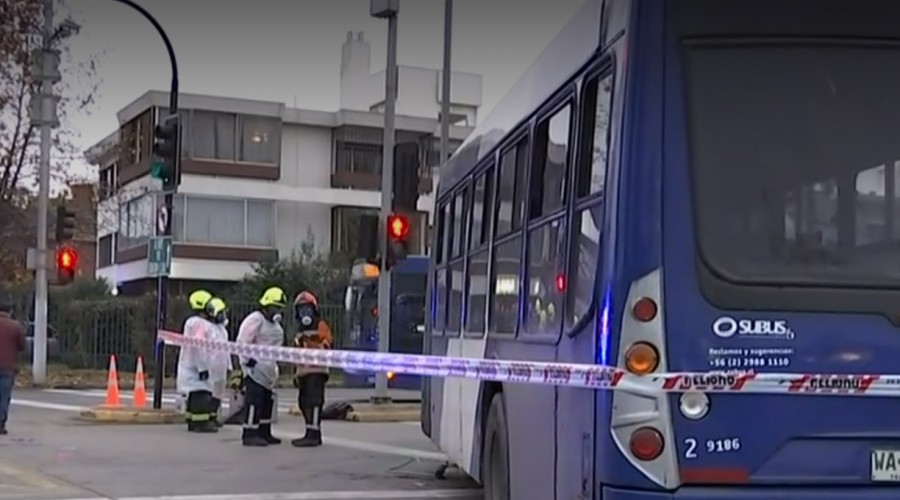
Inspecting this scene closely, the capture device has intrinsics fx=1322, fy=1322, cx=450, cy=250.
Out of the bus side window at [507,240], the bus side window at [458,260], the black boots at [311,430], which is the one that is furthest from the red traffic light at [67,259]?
the bus side window at [507,240]

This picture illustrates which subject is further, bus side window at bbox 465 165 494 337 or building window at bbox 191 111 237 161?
building window at bbox 191 111 237 161

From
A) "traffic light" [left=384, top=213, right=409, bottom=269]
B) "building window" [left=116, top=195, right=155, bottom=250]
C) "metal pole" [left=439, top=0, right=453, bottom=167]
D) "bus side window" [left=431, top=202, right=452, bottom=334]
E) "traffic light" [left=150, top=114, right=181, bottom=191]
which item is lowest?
"bus side window" [left=431, top=202, right=452, bottom=334]

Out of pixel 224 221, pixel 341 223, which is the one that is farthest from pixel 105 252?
pixel 341 223

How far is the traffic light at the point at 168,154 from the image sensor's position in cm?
2005

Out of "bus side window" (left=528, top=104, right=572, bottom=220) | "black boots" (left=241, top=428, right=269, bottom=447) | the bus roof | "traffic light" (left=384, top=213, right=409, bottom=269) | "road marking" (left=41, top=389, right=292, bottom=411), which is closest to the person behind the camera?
the bus roof

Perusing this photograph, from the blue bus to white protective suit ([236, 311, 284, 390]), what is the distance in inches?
396

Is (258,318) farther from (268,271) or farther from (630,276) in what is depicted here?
(268,271)

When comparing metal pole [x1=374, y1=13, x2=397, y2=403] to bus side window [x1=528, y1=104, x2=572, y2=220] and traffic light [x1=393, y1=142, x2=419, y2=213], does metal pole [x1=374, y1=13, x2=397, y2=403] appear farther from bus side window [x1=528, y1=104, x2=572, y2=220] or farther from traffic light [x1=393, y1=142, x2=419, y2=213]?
bus side window [x1=528, y1=104, x2=572, y2=220]

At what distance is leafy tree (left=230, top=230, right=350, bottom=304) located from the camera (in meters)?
41.4

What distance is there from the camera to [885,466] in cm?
571

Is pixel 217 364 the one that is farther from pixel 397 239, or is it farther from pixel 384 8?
pixel 384 8

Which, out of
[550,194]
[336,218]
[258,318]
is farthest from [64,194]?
[550,194]

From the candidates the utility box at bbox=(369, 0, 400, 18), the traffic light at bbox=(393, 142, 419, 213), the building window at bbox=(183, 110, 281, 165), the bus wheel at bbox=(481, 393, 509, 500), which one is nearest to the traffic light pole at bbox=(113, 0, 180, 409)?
the utility box at bbox=(369, 0, 400, 18)

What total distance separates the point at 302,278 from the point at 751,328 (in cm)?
3845
